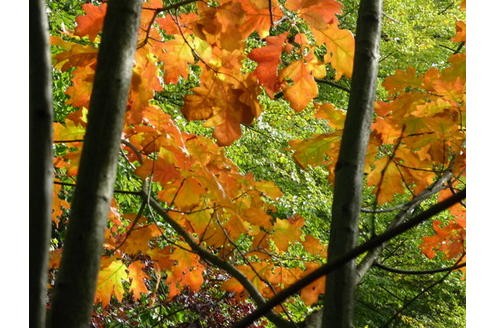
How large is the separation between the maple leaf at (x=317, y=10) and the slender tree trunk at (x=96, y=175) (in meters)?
0.55

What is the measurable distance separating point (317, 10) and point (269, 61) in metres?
0.19

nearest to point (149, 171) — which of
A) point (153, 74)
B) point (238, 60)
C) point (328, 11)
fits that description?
point (153, 74)

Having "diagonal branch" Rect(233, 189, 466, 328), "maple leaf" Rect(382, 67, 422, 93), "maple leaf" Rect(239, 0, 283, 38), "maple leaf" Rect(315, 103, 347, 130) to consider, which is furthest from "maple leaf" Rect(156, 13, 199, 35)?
"diagonal branch" Rect(233, 189, 466, 328)

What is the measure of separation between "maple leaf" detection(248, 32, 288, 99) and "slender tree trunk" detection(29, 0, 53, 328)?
0.72 meters

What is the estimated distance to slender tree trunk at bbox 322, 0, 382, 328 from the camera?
0.79 meters

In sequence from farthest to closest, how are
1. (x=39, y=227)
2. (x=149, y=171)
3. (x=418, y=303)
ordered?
(x=418, y=303)
(x=149, y=171)
(x=39, y=227)

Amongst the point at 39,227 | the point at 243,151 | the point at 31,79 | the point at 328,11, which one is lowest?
the point at 39,227

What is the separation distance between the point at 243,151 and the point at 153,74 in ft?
11.0

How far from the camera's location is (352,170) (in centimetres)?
84

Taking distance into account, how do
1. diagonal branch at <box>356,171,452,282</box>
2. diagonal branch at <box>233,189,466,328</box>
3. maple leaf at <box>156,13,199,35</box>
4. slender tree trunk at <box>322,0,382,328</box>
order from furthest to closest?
maple leaf at <box>156,13,199,35</box> → diagonal branch at <box>356,171,452,282</box> → slender tree trunk at <box>322,0,382,328</box> → diagonal branch at <box>233,189,466,328</box>

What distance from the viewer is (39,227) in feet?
1.98

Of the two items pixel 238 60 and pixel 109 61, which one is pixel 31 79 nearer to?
pixel 109 61

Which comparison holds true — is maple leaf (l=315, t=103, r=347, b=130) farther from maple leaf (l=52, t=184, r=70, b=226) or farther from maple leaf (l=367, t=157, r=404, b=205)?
maple leaf (l=52, t=184, r=70, b=226)

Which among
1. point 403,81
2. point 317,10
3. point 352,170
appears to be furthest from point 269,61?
point 352,170
